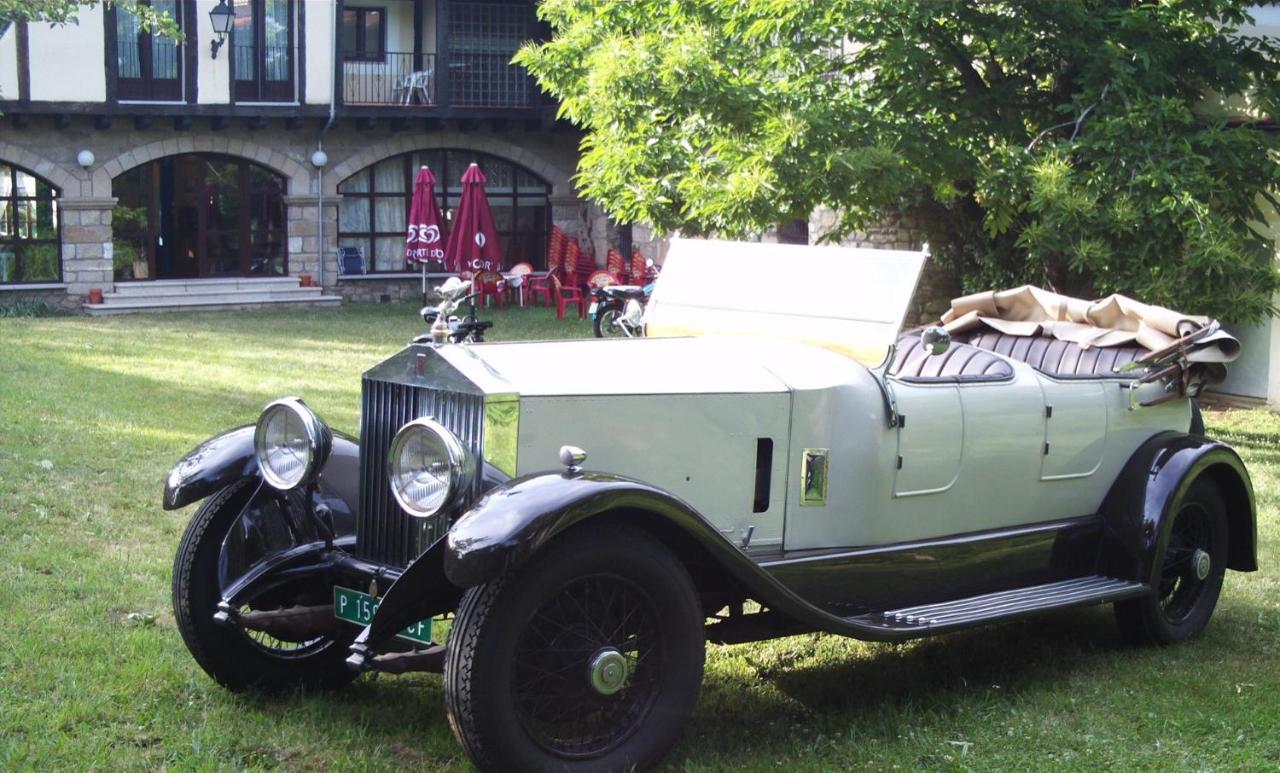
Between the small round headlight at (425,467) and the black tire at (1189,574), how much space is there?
2.93m

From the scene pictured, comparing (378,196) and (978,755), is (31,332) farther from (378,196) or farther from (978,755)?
(978,755)

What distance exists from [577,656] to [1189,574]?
2999 mm

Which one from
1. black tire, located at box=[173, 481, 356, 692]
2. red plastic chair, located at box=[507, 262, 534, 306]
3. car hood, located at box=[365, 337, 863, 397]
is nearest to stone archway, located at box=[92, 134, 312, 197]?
red plastic chair, located at box=[507, 262, 534, 306]

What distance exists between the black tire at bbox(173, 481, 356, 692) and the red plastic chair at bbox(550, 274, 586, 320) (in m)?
16.3

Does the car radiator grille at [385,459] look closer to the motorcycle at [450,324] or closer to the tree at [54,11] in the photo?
the motorcycle at [450,324]

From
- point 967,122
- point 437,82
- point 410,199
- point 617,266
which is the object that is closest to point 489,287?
point 617,266

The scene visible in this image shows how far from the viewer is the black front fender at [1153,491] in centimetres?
548

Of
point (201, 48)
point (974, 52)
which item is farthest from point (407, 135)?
point (974, 52)

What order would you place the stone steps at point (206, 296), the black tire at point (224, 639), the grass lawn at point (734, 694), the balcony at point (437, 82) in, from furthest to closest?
the balcony at point (437, 82)
the stone steps at point (206, 296)
the black tire at point (224, 639)
the grass lawn at point (734, 694)

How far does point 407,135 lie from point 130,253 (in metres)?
5.07

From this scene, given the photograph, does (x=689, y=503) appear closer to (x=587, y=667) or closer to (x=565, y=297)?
(x=587, y=667)

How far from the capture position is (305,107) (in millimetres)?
23812

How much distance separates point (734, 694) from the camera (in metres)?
5.04

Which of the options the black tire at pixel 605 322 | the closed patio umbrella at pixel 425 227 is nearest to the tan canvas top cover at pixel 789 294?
the black tire at pixel 605 322
